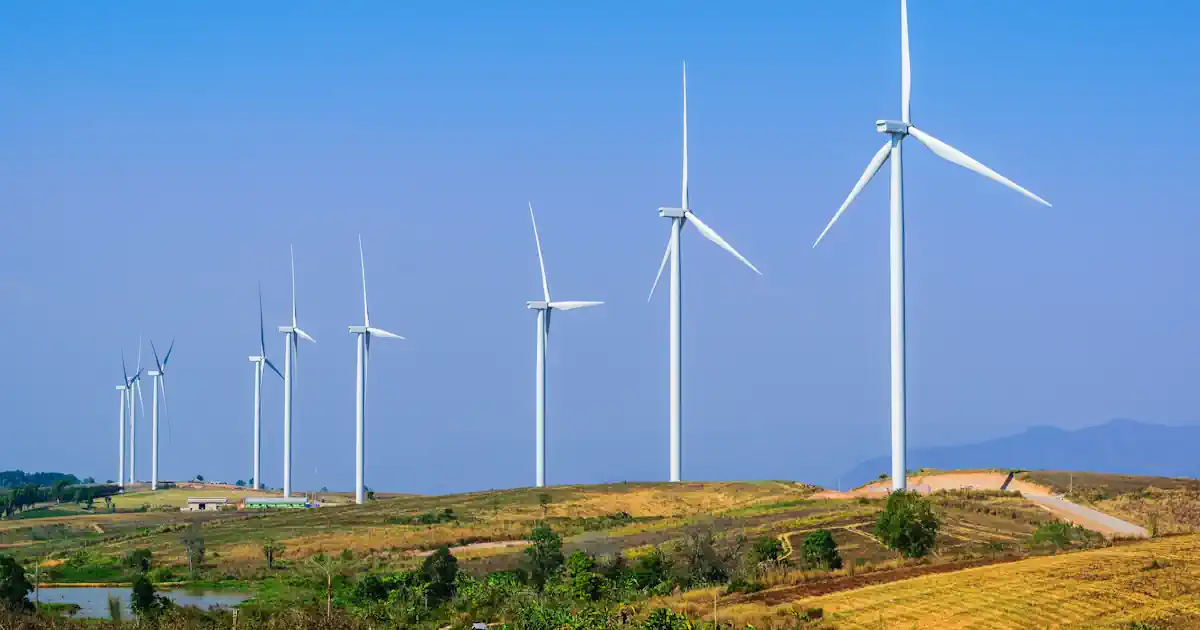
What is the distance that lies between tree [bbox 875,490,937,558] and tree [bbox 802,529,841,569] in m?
3.51

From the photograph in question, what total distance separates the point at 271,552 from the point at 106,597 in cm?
1690

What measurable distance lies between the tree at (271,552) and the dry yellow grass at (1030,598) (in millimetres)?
47528

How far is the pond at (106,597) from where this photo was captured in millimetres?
76688

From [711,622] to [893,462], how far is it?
153 ft

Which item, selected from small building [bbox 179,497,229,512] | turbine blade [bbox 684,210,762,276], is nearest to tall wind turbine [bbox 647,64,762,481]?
turbine blade [bbox 684,210,762,276]

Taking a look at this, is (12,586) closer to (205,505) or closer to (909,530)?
(909,530)

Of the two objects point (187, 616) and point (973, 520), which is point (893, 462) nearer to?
point (973, 520)

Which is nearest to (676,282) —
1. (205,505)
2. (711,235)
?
(711,235)

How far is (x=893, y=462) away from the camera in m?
96.8

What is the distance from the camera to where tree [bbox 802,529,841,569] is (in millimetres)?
70938

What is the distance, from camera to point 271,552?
101m

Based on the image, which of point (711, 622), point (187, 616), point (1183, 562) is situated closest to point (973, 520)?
point (1183, 562)

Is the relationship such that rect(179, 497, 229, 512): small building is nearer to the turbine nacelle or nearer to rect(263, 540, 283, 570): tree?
rect(263, 540, 283, 570): tree

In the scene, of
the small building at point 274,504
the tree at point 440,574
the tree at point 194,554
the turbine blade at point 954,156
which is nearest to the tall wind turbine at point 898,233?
the turbine blade at point 954,156
